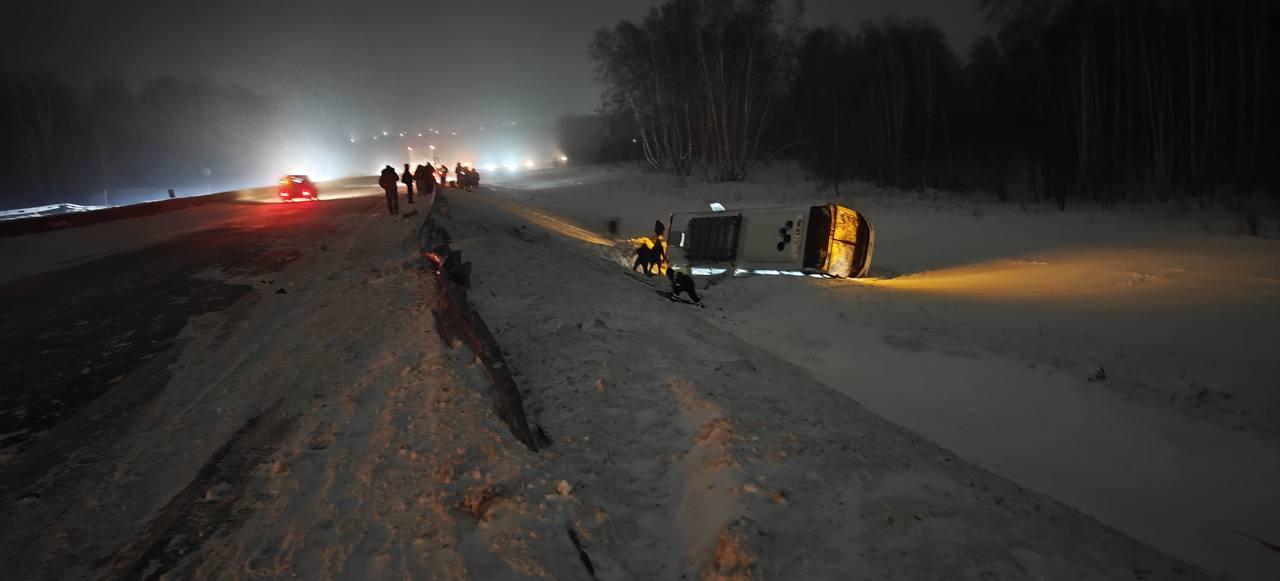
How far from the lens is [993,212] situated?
80.7 ft

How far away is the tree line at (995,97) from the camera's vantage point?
24.8 m

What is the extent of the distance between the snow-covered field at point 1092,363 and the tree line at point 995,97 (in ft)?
38.2

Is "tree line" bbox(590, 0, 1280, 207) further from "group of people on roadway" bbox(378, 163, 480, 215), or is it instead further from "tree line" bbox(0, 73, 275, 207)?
"tree line" bbox(0, 73, 275, 207)

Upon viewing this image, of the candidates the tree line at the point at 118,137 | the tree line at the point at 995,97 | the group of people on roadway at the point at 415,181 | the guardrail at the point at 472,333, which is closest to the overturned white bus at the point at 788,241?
the guardrail at the point at 472,333

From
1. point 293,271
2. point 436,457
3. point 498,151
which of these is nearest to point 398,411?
point 436,457

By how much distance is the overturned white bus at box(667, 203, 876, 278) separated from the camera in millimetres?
15117

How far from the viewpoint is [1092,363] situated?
7.84 metres

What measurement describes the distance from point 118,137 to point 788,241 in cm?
7621

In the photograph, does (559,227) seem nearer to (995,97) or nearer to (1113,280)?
(1113,280)

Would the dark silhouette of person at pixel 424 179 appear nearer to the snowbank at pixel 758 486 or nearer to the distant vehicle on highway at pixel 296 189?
the distant vehicle on highway at pixel 296 189

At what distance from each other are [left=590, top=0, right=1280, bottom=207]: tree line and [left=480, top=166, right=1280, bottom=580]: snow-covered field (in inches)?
458

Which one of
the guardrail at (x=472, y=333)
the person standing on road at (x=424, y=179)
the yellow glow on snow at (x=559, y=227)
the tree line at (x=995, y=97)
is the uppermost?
the tree line at (x=995, y=97)

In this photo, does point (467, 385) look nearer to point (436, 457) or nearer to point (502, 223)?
point (436, 457)

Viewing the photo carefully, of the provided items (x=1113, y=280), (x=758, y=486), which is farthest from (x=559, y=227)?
(x=758, y=486)
